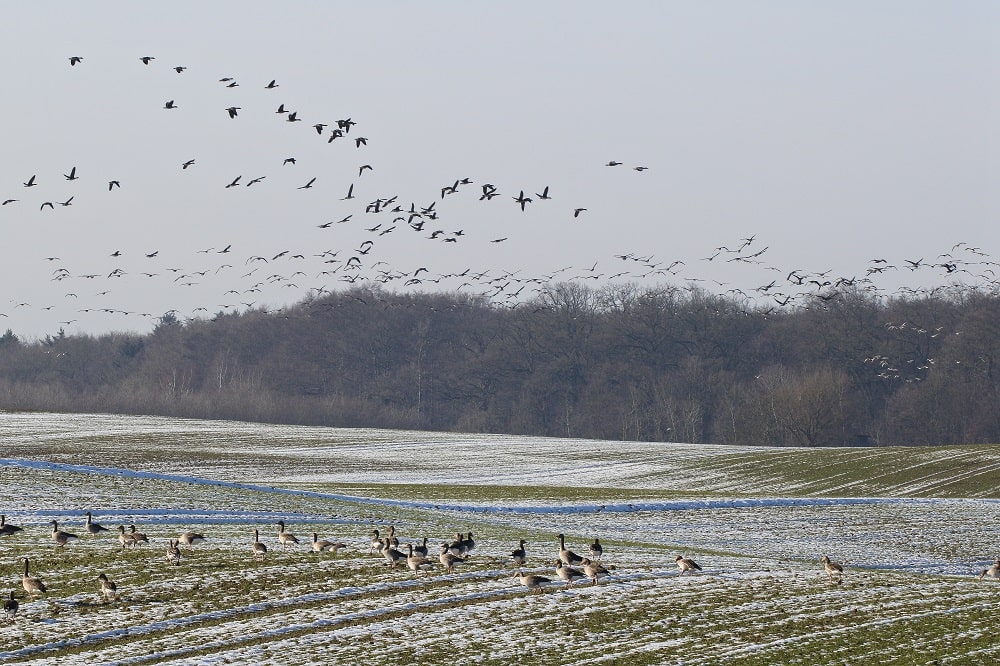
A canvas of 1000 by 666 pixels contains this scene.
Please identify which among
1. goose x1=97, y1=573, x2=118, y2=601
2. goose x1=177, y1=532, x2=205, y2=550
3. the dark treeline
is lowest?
goose x1=97, y1=573, x2=118, y2=601

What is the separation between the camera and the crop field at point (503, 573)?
1780cm

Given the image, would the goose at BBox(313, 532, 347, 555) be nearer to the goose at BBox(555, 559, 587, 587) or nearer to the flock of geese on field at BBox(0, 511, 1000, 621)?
the flock of geese on field at BBox(0, 511, 1000, 621)

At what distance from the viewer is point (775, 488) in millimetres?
55594

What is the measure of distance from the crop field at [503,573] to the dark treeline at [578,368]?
5283 centimetres

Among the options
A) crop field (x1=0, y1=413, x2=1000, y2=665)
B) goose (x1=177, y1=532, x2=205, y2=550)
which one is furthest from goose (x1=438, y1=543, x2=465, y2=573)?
goose (x1=177, y1=532, x2=205, y2=550)

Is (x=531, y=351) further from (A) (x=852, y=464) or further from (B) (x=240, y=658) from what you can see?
(B) (x=240, y=658)

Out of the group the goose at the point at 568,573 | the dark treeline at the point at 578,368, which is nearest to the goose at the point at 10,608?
the goose at the point at 568,573

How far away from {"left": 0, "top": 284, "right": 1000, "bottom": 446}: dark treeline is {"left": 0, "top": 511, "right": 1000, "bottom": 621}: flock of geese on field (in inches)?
2861

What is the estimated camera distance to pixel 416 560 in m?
23.0

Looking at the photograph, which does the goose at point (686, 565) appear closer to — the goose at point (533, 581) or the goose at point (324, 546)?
the goose at point (533, 581)

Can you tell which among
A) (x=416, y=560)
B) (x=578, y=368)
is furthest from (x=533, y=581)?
(x=578, y=368)

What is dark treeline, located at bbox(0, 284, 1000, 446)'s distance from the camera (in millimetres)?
110250

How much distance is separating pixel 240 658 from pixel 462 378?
13291 cm

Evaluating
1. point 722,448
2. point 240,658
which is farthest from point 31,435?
point 240,658
